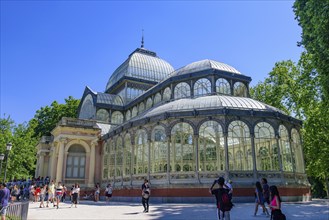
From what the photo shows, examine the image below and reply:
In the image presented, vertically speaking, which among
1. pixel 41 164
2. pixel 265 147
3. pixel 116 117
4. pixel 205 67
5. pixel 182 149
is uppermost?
pixel 205 67

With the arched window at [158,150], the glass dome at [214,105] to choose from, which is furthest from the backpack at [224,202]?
the arched window at [158,150]

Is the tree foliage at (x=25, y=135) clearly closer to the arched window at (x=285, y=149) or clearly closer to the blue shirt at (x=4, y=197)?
the blue shirt at (x=4, y=197)

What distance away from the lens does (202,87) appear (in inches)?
1064

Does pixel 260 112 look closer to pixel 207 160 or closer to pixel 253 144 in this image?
Answer: pixel 253 144

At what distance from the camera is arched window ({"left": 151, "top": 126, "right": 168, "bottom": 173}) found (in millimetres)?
22328

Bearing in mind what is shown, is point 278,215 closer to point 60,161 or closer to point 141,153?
point 141,153

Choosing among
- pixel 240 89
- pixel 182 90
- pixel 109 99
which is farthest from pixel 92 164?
pixel 240 89

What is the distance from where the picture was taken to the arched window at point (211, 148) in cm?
2130

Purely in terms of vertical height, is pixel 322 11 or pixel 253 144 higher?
pixel 322 11

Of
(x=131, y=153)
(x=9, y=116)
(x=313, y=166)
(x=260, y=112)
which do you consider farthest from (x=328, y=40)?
(x=9, y=116)

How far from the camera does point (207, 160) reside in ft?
70.2

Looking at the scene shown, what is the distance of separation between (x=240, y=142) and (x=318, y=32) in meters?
10.8

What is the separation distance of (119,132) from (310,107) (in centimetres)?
1937

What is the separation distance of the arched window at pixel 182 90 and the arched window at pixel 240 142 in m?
6.95
